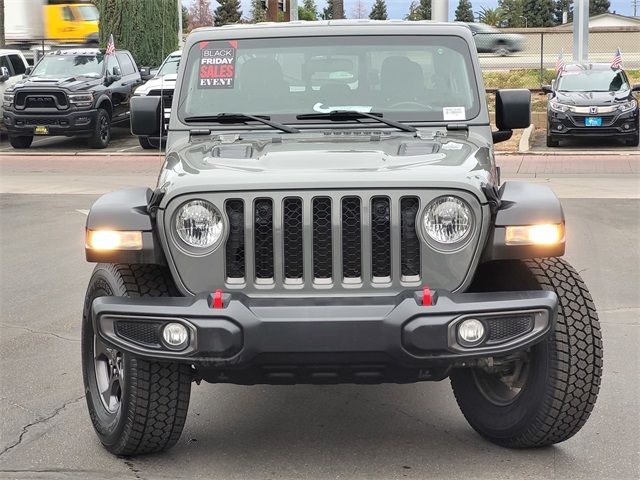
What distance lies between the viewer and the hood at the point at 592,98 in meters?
20.7

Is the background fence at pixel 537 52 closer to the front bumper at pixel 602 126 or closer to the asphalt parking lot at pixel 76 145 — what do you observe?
the front bumper at pixel 602 126

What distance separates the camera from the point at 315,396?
5730mm

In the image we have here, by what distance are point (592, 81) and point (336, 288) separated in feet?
60.0

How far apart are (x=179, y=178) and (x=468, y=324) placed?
134 centimetres

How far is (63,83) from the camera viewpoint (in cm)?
2131

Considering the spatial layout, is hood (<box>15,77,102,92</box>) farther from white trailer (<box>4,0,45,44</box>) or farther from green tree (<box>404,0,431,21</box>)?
green tree (<box>404,0,431,21</box>)

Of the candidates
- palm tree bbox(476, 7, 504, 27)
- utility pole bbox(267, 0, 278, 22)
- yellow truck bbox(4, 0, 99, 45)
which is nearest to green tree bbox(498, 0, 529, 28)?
palm tree bbox(476, 7, 504, 27)

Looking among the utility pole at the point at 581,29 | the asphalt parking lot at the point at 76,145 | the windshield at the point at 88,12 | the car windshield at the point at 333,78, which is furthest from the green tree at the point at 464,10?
the car windshield at the point at 333,78

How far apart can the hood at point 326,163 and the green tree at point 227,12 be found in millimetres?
84461

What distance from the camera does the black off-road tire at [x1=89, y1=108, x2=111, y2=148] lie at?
21969 millimetres

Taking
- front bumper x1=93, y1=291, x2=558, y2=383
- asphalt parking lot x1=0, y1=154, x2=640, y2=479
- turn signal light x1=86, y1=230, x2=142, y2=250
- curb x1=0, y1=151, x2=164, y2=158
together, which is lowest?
curb x1=0, y1=151, x2=164, y2=158

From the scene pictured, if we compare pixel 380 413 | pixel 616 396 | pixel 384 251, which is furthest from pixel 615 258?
pixel 384 251

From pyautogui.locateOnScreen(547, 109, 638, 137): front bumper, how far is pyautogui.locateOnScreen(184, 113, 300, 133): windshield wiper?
53.1ft

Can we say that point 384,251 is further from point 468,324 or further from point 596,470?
point 596,470
